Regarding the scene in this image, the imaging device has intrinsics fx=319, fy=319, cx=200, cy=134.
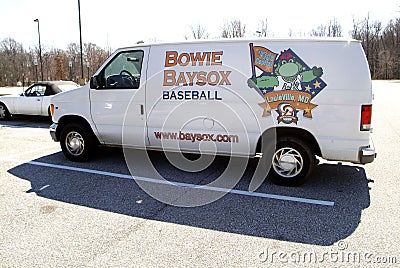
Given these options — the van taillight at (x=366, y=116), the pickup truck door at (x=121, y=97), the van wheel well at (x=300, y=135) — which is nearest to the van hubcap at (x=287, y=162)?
the van wheel well at (x=300, y=135)

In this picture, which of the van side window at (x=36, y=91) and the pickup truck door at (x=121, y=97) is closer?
the pickup truck door at (x=121, y=97)

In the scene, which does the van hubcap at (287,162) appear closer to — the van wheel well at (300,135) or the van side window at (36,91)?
the van wheel well at (300,135)

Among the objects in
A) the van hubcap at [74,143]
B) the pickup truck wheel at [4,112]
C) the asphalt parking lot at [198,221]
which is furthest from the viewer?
the pickup truck wheel at [4,112]

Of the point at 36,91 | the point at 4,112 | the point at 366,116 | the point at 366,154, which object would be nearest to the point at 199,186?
the point at 366,154

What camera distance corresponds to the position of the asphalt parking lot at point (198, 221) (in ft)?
10.3

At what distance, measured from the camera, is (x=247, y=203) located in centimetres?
437

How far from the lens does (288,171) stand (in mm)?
4945

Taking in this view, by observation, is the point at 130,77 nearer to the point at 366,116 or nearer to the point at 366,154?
the point at 366,116

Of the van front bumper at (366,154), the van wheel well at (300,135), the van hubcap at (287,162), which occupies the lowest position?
the van hubcap at (287,162)

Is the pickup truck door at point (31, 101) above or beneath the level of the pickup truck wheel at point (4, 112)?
above

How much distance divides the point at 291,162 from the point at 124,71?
3271 millimetres

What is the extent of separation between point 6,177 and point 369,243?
5.68 meters

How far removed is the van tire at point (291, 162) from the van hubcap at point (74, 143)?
373 centimetres

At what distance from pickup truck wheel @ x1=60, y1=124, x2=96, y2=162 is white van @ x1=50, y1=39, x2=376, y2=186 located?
30 cm
